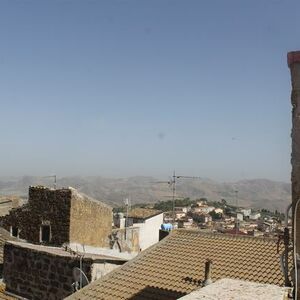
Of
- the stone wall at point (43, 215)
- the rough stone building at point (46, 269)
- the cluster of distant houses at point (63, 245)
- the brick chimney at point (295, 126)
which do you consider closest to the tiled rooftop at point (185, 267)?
the cluster of distant houses at point (63, 245)

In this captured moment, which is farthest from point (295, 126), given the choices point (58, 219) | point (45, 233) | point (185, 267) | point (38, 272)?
point (45, 233)

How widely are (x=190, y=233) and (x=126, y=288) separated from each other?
3.70 meters

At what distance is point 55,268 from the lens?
42.5 ft

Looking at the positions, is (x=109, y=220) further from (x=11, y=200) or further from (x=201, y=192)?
(x=201, y=192)

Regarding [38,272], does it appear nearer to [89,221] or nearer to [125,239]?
[89,221]

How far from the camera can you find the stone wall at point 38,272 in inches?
497

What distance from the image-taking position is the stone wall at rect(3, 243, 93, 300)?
12633 mm

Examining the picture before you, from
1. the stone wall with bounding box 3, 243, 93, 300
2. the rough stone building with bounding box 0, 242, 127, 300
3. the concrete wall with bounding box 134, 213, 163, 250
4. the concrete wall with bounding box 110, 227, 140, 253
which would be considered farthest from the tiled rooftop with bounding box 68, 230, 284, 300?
the concrete wall with bounding box 134, 213, 163, 250

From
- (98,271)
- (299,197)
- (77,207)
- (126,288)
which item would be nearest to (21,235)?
(77,207)

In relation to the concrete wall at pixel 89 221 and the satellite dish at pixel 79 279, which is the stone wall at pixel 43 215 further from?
the satellite dish at pixel 79 279

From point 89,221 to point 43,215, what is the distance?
2004 millimetres

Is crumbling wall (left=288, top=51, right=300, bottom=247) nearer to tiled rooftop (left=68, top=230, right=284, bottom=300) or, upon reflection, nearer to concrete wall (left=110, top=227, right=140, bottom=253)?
tiled rooftop (left=68, top=230, right=284, bottom=300)

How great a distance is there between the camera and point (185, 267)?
480 inches

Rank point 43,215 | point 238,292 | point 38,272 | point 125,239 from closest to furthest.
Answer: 1. point 238,292
2. point 38,272
3. point 43,215
4. point 125,239
